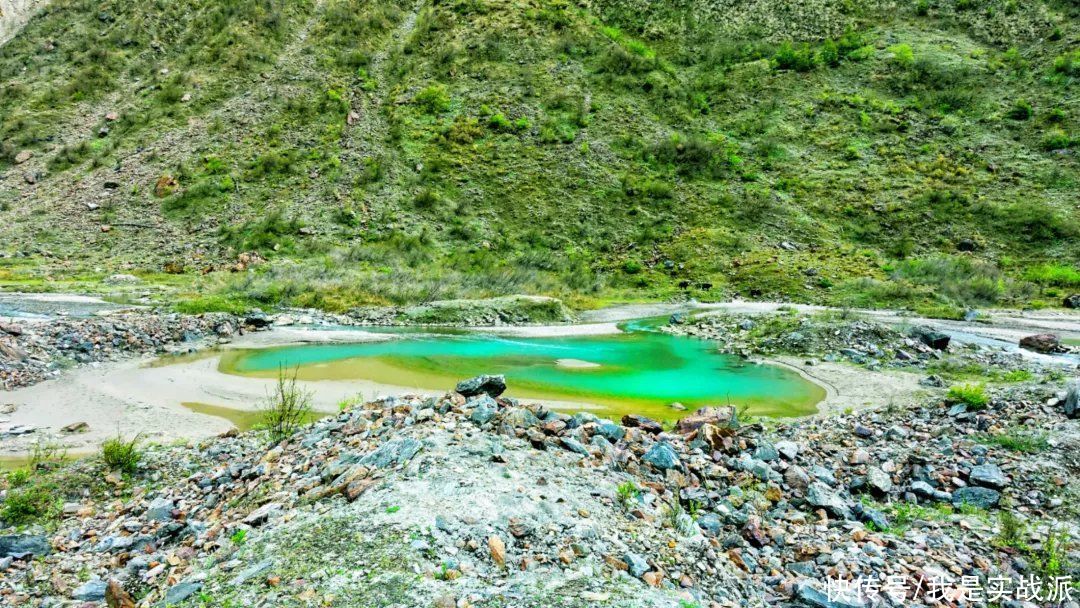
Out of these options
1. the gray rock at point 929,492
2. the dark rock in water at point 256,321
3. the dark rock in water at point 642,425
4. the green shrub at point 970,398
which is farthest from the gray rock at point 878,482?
the dark rock in water at point 256,321

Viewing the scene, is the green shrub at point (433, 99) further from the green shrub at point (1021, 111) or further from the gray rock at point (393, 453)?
the gray rock at point (393, 453)

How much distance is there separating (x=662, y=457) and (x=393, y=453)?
3579 millimetres

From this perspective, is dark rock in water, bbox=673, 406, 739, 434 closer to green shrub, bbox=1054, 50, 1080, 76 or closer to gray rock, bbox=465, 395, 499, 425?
gray rock, bbox=465, 395, 499, 425

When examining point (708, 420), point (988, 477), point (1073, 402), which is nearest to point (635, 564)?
point (708, 420)

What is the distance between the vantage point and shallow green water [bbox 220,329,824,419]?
16859 millimetres

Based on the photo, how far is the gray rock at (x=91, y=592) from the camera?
624cm

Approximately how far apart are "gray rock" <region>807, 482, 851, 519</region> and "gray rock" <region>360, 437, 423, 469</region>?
16.9ft

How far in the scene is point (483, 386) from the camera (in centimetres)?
1105

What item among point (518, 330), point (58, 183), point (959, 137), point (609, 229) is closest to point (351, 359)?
point (518, 330)

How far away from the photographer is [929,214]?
44438 mm

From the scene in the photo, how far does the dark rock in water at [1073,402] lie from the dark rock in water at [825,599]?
919 centimetres

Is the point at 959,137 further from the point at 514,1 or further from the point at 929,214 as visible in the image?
the point at 514,1

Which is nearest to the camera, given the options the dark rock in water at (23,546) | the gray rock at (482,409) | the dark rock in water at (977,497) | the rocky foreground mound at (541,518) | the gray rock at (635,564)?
the rocky foreground mound at (541,518)

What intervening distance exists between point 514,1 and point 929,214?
45.3 m
